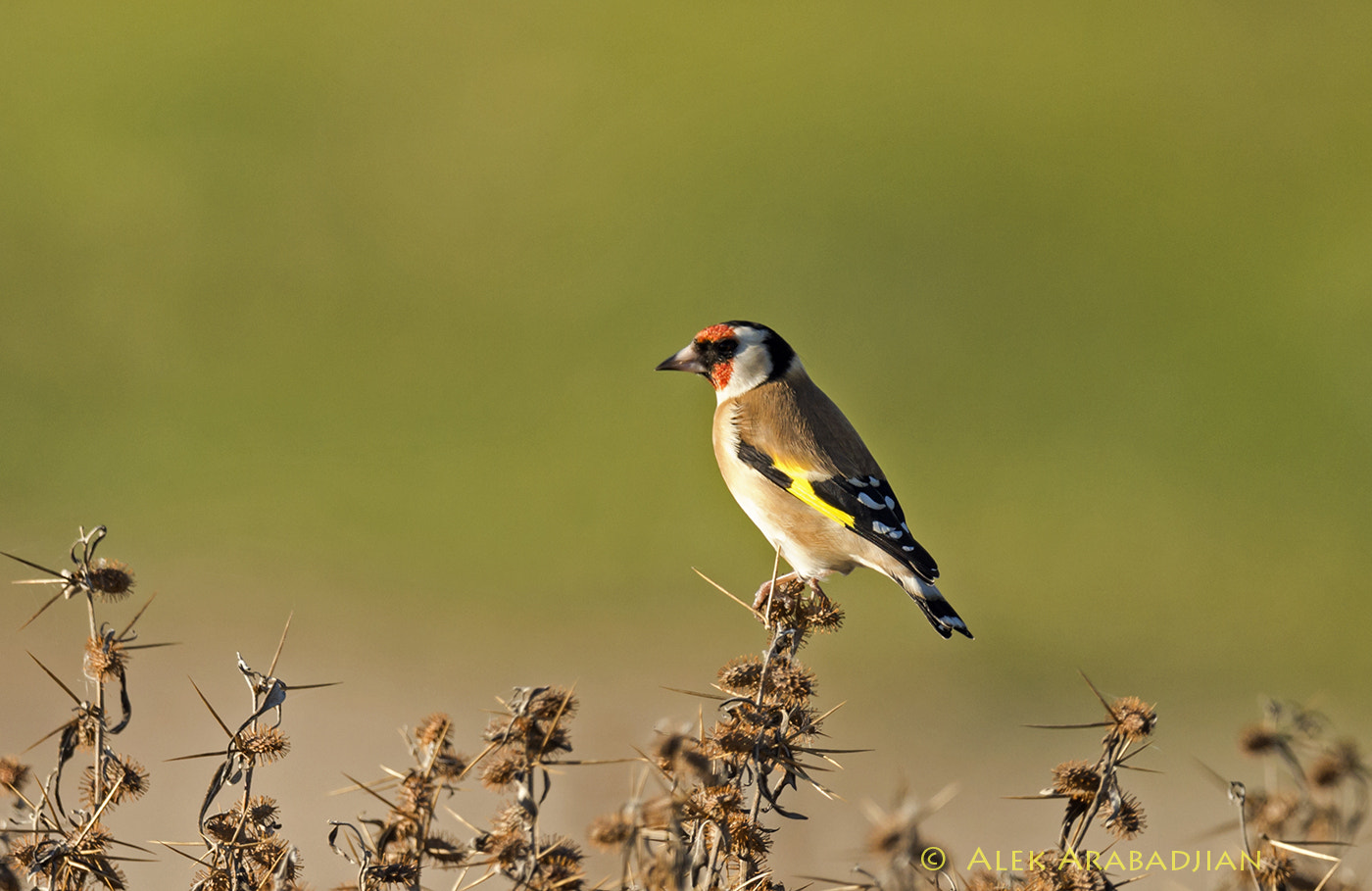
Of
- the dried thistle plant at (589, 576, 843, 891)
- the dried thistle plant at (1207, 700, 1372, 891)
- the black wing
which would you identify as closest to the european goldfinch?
the black wing

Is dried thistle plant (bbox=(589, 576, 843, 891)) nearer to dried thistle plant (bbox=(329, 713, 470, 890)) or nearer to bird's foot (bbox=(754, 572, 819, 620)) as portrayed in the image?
dried thistle plant (bbox=(329, 713, 470, 890))

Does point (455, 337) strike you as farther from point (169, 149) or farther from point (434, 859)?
point (434, 859)

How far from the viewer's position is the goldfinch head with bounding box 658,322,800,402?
201 inches

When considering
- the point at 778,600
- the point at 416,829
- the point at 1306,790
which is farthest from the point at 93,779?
the point at 1306,790

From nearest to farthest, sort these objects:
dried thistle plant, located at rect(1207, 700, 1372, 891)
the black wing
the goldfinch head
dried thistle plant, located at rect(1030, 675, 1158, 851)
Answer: dried thistle plant, located at rect(1030, 675, 1158, 851), dried thistle plant, located at rect(1207, 700, 1372, 891), the black wing, the goldfinch head

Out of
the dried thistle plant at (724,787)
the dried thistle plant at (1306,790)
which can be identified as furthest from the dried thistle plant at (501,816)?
the dried thistle plant at (1306,790)

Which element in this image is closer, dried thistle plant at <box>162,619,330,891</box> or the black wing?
dried thistle plant at <box>162,619,330,891</box>

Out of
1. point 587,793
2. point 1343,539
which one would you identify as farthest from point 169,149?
point 1343,539

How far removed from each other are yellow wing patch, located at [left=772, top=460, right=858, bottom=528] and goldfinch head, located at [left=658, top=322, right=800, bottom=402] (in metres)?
0.51

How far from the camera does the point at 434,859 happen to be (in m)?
2.07

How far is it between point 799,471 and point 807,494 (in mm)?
96

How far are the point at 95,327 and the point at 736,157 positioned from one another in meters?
6.38

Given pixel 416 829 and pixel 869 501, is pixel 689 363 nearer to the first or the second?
pixel 869 501

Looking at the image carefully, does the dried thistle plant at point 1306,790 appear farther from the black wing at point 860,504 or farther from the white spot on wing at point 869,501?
the white spot on wing at point 869,501
